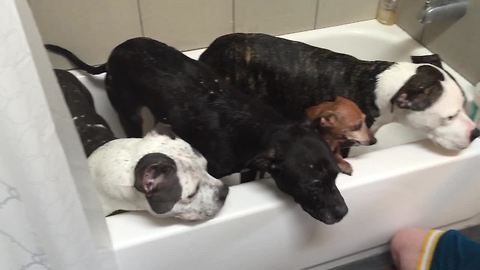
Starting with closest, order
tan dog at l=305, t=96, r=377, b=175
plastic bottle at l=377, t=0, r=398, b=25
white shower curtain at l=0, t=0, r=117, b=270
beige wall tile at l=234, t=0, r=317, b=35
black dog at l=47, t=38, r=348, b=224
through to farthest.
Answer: white shower curtain at l=0, t=0, r=117, b=270
black dog at l=47, t=38, r=348, b=224
tan dog at l=305, t=96, r=377, b=175
beige wall tile at l=234, t=0, r=317, b=35
plastic bottle at l=377, t=0, r=398, b=25

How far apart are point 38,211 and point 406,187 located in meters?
0.96

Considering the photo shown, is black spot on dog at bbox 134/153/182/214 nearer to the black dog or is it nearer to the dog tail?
the black dog

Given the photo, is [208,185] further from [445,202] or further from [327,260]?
[445,202]

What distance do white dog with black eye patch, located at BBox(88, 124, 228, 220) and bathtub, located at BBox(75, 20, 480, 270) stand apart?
5 centimetres

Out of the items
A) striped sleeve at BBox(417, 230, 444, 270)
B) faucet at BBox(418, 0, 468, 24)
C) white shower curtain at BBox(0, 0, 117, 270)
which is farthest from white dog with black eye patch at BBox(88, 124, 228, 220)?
faucet at BBox(418, 0, 468, 24)

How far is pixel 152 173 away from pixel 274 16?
1.04 m

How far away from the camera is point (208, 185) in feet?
3.99

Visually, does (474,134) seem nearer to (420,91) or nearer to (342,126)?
(420,91)

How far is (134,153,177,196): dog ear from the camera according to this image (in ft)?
3.59

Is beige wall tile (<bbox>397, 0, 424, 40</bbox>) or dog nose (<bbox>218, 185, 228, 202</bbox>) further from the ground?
beige wall tile (<bbox>397, 0, 424, 40</bbox>)

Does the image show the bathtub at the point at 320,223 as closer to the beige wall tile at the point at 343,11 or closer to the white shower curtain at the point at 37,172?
the white shower curtain at the point at 37,172

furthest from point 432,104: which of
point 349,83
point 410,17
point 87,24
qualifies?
point 87,24

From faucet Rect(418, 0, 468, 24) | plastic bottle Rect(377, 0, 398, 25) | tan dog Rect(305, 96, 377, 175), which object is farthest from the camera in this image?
plastic bottle Rect(377, 0, 398, 25)

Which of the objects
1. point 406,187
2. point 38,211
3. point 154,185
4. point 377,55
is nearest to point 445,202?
point 406,187
